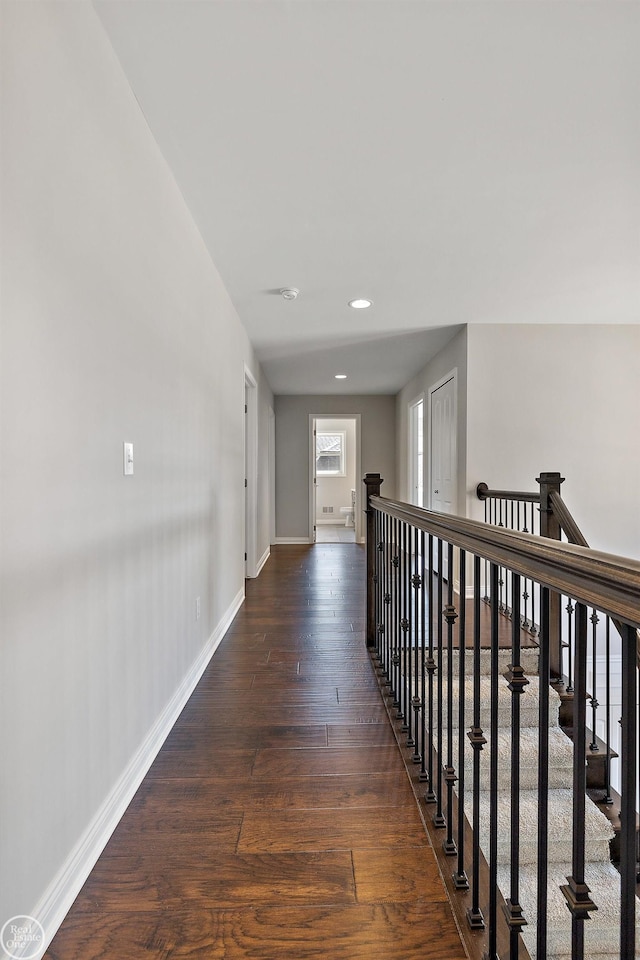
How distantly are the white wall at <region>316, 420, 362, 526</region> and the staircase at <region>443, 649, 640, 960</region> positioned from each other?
303 inches

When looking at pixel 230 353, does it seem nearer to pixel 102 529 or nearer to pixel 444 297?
pixel 444 297

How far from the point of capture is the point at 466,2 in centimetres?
143

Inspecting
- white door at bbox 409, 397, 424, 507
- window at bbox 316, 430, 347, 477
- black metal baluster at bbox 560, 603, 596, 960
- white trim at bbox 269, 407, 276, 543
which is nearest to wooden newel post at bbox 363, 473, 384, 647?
black metal baluster at bbox 560, 603, 596, 960

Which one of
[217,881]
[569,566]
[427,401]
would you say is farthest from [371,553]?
[427,401]

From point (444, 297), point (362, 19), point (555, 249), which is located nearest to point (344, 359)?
point (444, 297)

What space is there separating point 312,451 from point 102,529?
248 inches

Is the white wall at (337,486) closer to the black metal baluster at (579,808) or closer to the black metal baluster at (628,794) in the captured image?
the black metal baluster at (579,808)

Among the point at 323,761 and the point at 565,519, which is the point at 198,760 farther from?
the point at 565,519

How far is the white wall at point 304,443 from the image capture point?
25.2 ft

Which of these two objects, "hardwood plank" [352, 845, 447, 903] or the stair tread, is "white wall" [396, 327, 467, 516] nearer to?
the stair tread

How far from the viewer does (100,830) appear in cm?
143

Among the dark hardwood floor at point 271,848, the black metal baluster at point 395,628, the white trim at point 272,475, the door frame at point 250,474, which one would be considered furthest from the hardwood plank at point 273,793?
the white trim at point 272,475

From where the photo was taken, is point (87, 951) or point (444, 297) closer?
point (87, 951)

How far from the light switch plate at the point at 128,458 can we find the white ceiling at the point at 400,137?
1.20 metres
